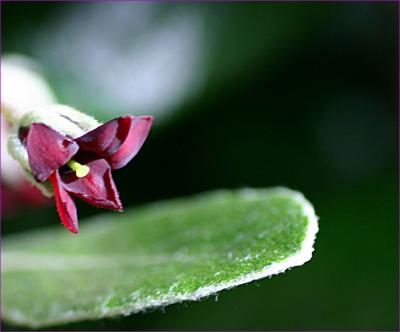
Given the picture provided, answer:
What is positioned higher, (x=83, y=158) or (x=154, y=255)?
(x=83, y=158)

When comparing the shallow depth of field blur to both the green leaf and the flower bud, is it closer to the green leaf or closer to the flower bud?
the green leaf

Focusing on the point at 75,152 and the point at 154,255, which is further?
the point at 154,255

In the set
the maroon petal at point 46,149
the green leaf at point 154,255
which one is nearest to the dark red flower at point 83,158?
the maroon petal at point 46,149

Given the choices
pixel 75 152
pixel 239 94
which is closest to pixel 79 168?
pixel 75 152

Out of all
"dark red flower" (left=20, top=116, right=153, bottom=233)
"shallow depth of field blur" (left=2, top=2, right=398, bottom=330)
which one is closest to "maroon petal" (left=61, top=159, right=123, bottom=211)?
"dark red flower" (left=20, top=116, right=153, bottom=233)

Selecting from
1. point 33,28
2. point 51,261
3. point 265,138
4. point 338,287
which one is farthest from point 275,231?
point 33,28

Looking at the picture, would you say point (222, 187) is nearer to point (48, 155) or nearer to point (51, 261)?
point (51, 261)

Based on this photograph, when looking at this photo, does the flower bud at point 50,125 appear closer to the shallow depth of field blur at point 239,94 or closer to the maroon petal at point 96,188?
the maroon petal at point 96,188

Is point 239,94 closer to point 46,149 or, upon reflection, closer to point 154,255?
point 154,255
